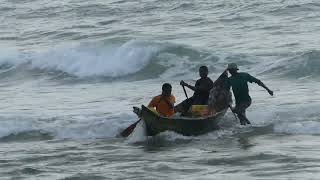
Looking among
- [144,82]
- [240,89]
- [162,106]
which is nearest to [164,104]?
[162,106]

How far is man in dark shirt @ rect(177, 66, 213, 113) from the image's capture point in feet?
49.5

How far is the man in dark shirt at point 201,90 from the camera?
49.5 feet

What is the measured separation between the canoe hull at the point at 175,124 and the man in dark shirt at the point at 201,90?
928mm

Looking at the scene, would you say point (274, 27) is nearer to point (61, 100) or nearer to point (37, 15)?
point (61, 100)

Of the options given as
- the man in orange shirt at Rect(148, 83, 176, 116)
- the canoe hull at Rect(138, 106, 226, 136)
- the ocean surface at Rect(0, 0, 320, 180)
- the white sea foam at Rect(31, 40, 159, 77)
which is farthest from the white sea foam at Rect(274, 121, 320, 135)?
the white sea foam at Rect(31, 40, 159, 77)

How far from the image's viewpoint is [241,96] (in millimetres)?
14945

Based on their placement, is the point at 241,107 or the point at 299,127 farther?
the point at 241,107

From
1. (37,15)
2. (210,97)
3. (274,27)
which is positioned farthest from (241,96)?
(37,15)

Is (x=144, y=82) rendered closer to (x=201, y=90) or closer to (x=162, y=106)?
(x=201, y=90)

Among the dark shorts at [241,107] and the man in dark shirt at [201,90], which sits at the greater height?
the man in dark shirt at [201,90]

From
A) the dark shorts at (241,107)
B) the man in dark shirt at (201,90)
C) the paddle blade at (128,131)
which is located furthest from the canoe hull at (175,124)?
the man in dark shirt at (201,90)

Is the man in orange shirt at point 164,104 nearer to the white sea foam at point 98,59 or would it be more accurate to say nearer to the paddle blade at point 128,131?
the paddle blade at point 128,131

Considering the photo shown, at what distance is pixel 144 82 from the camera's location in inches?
897

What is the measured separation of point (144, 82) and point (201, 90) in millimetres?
7683
